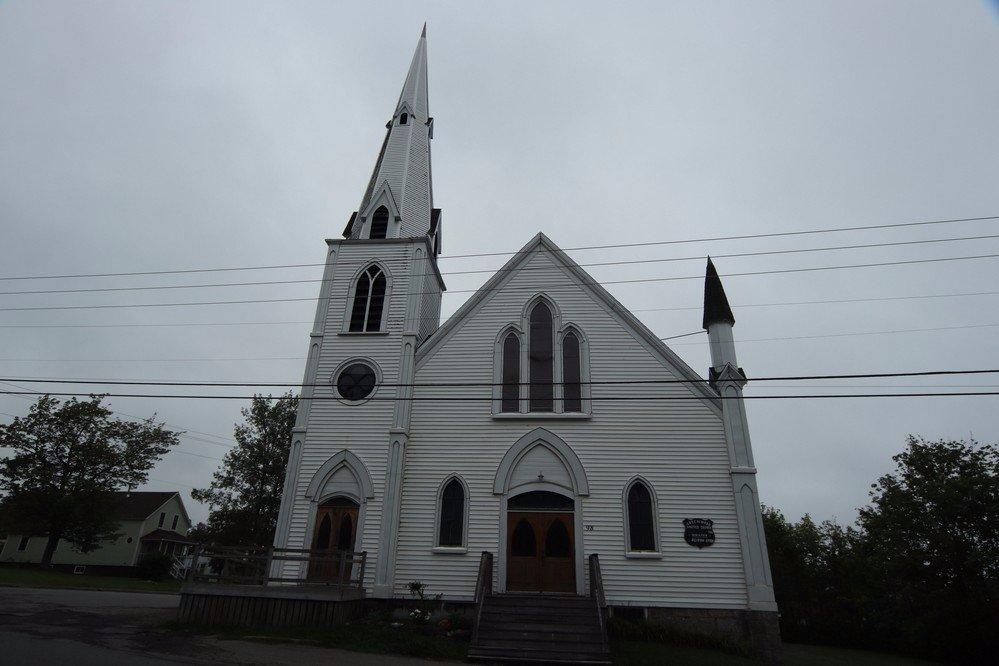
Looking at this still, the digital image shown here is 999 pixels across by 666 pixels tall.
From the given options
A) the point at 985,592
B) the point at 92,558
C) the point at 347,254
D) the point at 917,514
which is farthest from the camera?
the point at 92,558

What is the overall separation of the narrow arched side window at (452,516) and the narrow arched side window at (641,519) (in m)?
4.35

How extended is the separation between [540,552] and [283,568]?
6629 millimetres

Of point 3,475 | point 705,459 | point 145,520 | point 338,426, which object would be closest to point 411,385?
point 338,426

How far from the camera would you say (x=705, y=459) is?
586 inches

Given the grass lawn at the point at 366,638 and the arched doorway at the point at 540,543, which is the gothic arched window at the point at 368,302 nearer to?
the arched doorway at the point at 540,543

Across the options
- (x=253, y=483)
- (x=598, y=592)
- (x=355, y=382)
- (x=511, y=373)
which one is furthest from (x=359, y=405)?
(x=253, y=483)

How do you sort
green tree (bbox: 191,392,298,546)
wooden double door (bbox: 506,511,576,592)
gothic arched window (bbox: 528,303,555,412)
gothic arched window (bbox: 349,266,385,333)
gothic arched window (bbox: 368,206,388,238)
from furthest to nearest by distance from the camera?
green tree (bbox: 191,392,298,546) → gothic arched window (bbox: 368,206,388,238) → gothic arched window (bbox: 349,266,385,333) → gothic arched window (bbox: 528,303,555,412) → wooden double door (bbox: 506,511,576,592)

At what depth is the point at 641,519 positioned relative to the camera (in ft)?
47.8

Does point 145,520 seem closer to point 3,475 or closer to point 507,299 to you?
point 3,475

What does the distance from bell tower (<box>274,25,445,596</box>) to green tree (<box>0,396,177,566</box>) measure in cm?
2444

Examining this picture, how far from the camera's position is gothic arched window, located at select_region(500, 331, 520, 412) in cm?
1616

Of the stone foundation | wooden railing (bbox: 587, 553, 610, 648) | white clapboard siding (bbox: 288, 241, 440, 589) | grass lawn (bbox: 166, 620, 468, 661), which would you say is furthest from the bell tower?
the stone foundation

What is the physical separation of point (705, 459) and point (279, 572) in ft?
37.4

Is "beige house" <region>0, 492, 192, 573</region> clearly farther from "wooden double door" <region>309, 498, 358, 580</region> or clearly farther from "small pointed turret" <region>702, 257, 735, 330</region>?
"small pointed turret" <region>702, 257, 735, 330</region>
